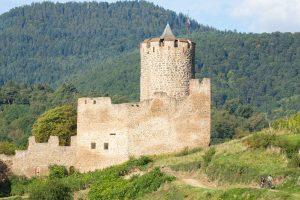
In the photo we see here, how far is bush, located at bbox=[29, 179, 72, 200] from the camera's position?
36.6m

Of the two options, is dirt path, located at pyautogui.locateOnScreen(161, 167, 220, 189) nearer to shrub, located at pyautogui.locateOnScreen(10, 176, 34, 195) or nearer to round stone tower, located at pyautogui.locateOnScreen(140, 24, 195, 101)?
round stone tower, located at pyautogui.locateOnScreen(140, 24, 195, 101)

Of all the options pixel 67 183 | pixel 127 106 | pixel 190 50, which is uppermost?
pixel 190 50

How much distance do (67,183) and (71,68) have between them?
512ft

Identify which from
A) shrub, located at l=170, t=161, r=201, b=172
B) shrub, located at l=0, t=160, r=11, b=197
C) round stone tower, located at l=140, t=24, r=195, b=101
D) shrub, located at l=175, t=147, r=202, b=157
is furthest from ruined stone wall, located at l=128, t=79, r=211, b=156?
shrub, located at l=0, t=160, r=11, b=197

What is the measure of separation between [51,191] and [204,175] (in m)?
6.47

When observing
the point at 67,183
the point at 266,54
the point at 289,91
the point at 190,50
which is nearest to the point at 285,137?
the point at 190,50

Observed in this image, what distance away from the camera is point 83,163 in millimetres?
40469

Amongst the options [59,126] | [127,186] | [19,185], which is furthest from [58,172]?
[59,126]

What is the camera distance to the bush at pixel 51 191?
120 ft

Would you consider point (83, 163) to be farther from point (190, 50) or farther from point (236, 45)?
point (236, 45)

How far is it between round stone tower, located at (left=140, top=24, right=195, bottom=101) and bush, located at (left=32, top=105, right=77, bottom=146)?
22.0 feet

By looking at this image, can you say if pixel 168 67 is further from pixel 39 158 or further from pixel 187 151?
pixel 39 158

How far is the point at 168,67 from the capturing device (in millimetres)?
39656

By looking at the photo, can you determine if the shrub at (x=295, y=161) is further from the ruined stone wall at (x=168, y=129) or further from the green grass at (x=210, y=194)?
the ruined stone wall at (x=168, y=129)
